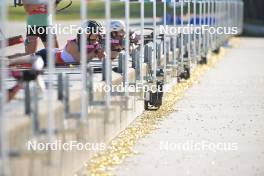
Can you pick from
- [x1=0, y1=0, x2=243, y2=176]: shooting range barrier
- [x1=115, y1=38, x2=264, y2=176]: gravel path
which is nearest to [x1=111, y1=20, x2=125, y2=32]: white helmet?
[x1=0, y1=0, x2=243, y2=176]: shooting range barrier

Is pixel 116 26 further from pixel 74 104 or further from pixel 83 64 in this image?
pixel 83 64

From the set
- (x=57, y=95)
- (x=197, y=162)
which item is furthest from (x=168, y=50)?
(x=57, y=95)

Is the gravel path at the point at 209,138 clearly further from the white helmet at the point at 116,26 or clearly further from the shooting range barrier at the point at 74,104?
the white helmet at the point at 116,26

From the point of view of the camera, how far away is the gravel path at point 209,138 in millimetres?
9773

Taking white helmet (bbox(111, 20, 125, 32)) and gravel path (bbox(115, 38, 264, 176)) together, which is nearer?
gravel path (bbox(115, 38, 264, 176))

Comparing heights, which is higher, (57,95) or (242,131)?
(57,95)

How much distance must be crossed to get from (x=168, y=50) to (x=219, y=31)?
13.7 metres

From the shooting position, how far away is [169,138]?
12031 millimetres

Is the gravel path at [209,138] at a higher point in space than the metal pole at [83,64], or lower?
lower

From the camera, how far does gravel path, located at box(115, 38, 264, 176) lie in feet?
32.1

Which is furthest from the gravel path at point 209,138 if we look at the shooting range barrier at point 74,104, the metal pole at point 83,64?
the metal pole at point 83,64

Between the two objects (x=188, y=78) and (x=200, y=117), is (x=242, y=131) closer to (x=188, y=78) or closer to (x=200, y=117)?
(x=200, y=117)

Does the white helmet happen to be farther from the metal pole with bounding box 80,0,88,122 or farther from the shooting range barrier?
the metal pole with bounding box 80,0,88,122

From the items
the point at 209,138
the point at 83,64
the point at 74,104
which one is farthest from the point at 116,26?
the point at 83,64
